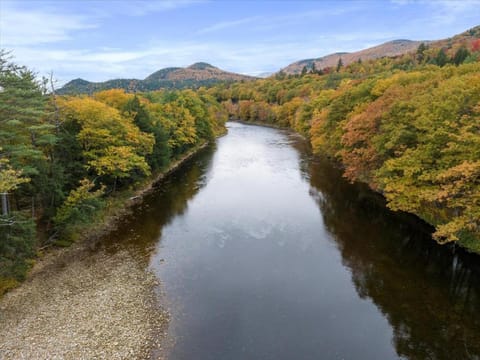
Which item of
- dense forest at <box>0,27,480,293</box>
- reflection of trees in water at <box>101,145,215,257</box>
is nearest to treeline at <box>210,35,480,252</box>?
dense forest at <box>0,27,480,293</box>

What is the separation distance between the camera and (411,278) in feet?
58.1

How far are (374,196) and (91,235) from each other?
24.7 m

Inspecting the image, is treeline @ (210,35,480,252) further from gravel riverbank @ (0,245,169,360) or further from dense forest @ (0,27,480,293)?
gravel riverbank @ (0,245,169,360)

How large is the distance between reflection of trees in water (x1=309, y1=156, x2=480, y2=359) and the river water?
0.06 m

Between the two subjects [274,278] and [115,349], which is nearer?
[115,349]

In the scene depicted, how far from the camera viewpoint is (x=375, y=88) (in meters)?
35.9

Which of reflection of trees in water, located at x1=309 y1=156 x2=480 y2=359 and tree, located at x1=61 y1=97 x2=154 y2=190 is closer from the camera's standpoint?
reflection of trees in water, located at x1=309 y1=156 x2=480 y2=359

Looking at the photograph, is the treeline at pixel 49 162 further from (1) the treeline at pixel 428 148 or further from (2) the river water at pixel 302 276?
(1) the treeline at pixel 428 148

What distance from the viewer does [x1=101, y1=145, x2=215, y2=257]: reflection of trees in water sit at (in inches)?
853

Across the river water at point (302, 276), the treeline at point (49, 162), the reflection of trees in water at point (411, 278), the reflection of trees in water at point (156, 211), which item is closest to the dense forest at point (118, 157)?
the treeline at point (49, 162)

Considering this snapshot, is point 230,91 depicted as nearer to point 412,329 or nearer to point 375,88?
point 375,88

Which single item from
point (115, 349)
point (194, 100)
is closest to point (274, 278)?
point (115, 349)

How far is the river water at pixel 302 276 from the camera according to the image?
1320 cm

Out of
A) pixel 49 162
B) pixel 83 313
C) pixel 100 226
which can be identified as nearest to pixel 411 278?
pixel 83 313
